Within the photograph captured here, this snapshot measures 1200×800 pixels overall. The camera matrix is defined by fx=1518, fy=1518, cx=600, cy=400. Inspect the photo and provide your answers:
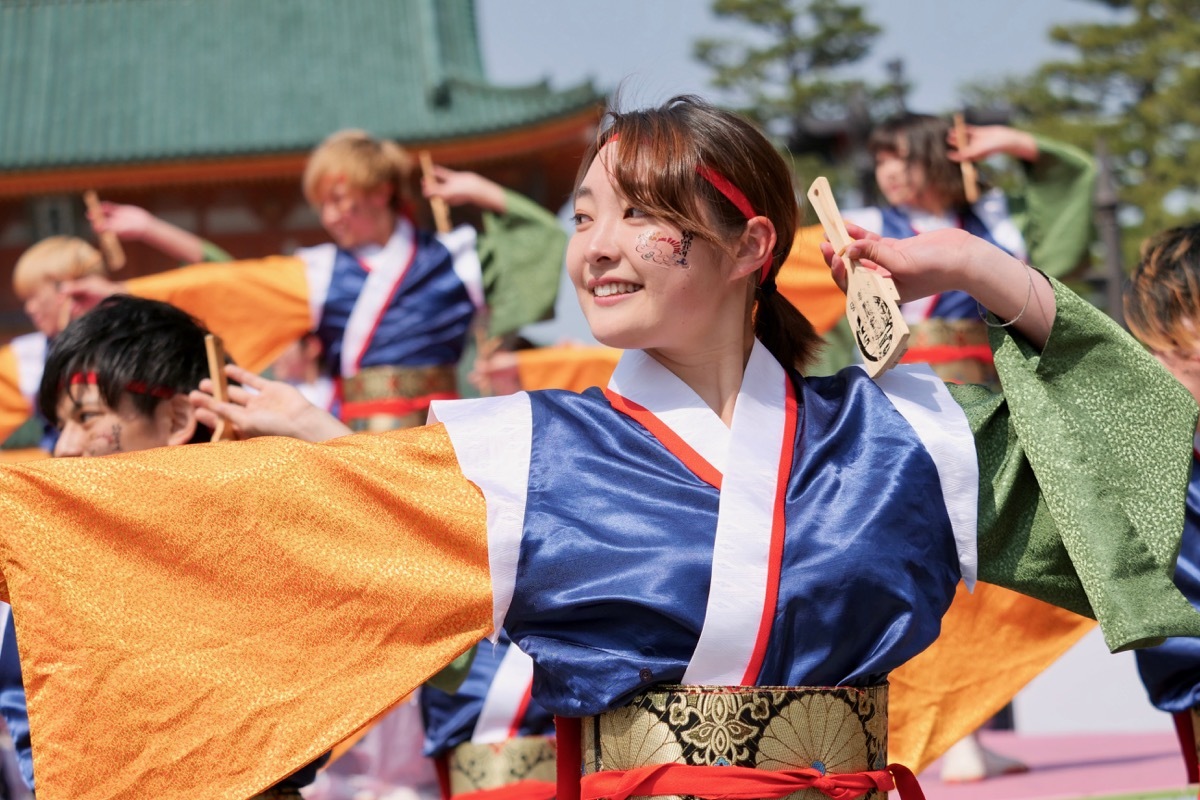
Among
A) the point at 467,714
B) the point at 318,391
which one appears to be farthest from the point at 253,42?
the point at 467,714

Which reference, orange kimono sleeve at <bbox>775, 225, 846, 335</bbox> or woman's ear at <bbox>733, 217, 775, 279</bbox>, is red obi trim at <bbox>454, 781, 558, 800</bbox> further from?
orange kimono sleeve at <bbox>775, 225, 846, 335</bbox>

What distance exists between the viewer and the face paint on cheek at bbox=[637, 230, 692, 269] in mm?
2209

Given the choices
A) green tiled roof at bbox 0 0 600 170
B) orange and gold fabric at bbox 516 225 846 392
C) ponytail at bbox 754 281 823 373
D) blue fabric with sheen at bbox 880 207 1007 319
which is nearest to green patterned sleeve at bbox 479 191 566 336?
orange and gold fabric at bbox 516 225 846 392

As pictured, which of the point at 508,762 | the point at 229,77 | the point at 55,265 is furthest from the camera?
the point at 229,77

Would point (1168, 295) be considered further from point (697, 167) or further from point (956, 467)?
point (697, 167)

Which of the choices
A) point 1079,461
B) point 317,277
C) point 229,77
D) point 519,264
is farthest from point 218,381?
point 229,77

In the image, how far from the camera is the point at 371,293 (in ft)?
17.7

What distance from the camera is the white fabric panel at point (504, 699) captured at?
3.69 metres

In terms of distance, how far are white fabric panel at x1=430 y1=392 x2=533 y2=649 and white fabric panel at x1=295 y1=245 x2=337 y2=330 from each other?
3.21m

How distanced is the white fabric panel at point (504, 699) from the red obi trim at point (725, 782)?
155 cm

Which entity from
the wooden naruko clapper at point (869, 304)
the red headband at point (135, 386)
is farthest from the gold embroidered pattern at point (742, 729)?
the red headband at point (135, 386)

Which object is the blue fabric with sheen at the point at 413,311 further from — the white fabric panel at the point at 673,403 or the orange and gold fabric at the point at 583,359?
the white fabric panel at the point at 673,403

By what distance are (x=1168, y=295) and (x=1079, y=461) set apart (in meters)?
0.73

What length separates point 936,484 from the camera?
221cm
